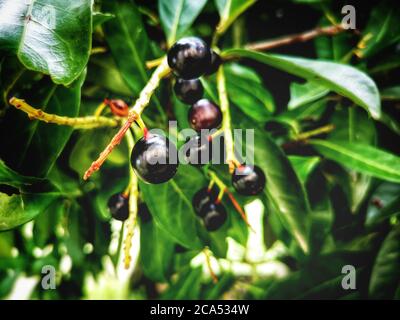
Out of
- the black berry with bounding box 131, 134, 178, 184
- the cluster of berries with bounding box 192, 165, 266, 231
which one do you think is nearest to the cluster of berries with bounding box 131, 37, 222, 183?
the black berry with bounding box 131, 134, 178, 184

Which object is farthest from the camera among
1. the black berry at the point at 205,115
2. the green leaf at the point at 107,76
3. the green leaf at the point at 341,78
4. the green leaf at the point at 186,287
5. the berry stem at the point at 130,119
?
the green leaf at the point at 186,287

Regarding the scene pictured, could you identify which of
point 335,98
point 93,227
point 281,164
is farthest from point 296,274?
point 93,227

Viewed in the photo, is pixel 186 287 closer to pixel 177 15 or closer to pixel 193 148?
pixel 193 148

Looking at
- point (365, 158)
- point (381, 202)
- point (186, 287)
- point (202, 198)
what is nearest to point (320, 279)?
point (381, 202)

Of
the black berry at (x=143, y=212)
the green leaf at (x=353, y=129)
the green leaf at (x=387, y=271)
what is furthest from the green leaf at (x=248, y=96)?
the green leaf at (x=387, y=271)

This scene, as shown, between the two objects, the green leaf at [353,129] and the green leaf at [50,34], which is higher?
the green leaf at [50,34]

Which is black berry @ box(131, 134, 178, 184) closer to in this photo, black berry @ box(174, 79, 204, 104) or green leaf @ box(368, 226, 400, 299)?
black berry @ box(174, 79, 204, 104)

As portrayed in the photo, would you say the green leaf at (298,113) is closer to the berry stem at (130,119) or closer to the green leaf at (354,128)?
the green leaf at (354,128)
